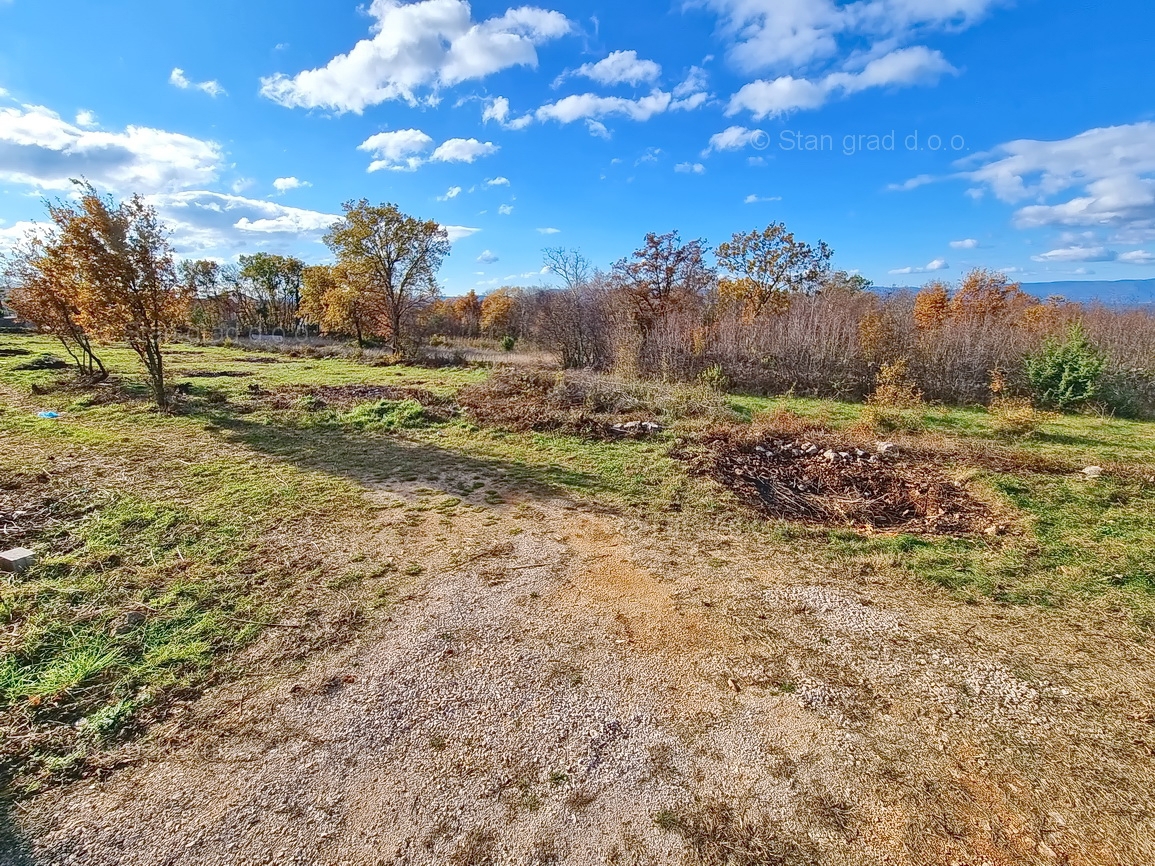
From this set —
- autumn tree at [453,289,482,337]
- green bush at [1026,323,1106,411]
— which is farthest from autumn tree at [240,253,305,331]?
green bush at [1026,323,1106,411]

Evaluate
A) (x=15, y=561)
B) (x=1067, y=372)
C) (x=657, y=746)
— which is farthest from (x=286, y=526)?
(x=1067, y=372)

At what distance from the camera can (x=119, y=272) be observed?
8.95 metres

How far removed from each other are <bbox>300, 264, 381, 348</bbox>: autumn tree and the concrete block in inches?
890

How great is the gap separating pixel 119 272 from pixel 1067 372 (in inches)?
853

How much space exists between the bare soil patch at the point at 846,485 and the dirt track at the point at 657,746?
182 centimetres

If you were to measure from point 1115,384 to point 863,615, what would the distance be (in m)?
15.7

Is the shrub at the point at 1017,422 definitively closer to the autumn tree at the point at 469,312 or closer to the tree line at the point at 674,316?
the tree line at the point at 674,316

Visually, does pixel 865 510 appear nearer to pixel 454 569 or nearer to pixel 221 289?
pixel 454 569

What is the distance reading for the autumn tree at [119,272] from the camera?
872 cm

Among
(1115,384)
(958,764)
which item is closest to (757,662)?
(958,764)

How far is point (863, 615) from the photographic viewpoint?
3.84 m

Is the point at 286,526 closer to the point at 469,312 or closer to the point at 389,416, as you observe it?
the point at 389,416

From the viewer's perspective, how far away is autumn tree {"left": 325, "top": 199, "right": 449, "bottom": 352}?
23.5 metres

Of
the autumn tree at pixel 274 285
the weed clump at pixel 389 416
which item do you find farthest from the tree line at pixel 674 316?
the autumn tree at pixel 274 285
